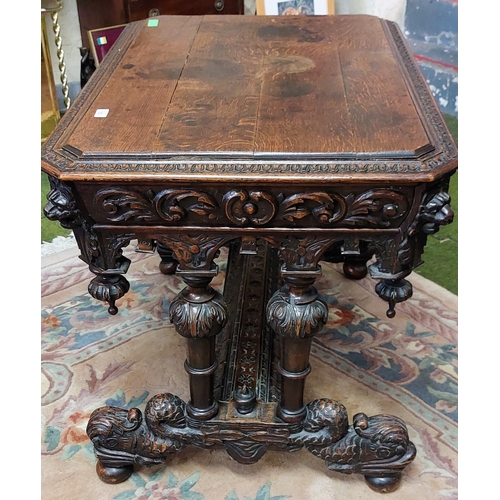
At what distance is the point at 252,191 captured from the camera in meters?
0.89

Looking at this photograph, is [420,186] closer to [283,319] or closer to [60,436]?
[283,319]

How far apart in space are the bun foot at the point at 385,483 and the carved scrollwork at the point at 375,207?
62cm

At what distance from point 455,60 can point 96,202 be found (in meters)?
2.05

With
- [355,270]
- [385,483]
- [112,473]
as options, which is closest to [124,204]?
[112,473]

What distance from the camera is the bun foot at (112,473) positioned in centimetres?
125

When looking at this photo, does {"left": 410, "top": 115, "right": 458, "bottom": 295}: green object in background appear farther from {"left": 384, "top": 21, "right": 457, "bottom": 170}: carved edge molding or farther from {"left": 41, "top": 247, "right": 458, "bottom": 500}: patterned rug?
{"left": 384, "top": 21, "right": 457, "bottom": 170}: carved edge molding

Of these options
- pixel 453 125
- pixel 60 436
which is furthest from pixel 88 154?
pixel 453 125

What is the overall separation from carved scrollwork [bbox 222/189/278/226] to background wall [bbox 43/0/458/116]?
189 centimetres

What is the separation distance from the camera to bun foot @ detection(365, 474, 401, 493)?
1.23 meters

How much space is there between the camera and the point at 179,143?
930mm

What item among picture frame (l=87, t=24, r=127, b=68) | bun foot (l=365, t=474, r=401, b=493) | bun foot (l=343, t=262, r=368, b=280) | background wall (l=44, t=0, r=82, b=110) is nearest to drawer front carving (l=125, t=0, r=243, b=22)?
picture frame (l=87, t=24, r=127, b=68)

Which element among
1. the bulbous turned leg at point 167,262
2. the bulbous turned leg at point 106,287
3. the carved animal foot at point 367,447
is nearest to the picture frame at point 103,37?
the bulbous turned leg at point 167,262

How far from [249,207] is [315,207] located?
0.11 meters

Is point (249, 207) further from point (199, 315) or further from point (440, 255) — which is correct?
point (440, 255)
